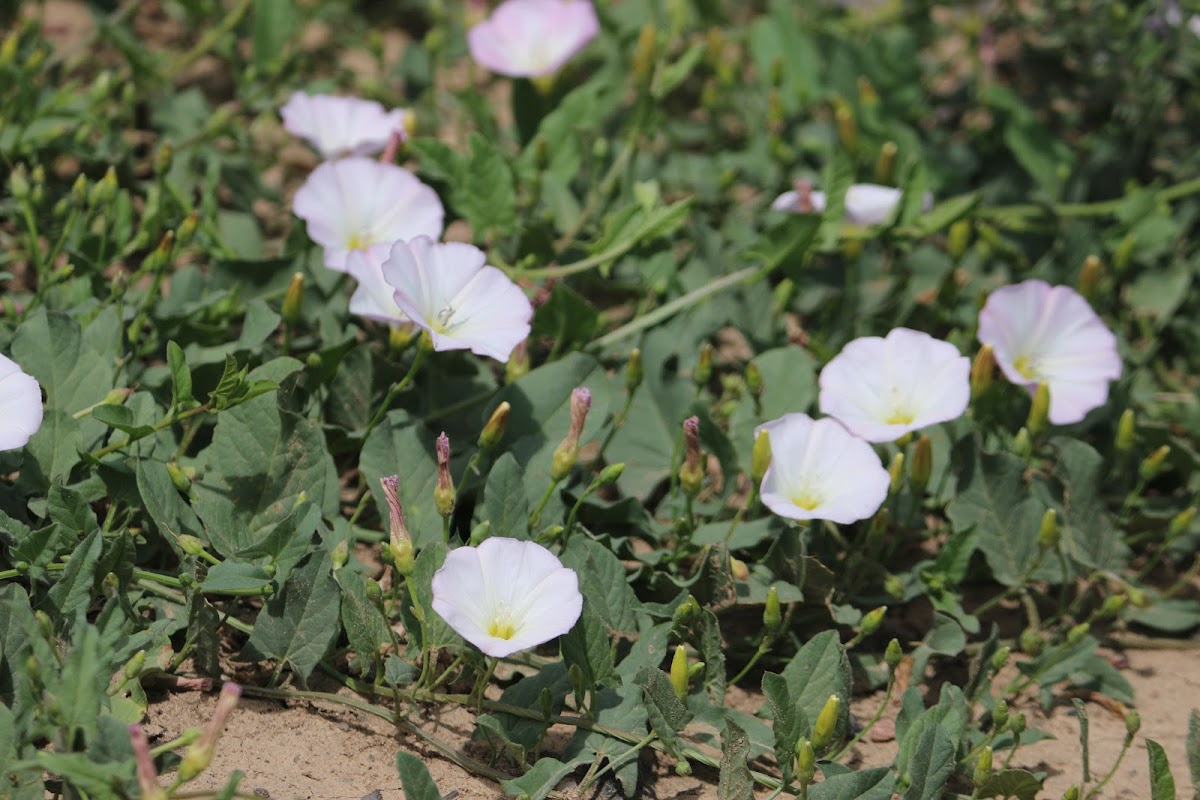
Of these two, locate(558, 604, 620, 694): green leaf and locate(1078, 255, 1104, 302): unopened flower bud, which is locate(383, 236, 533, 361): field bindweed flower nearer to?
locate(558, 604, 620, 694): green leaf

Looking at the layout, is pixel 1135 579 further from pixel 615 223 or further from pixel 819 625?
pixel 615 223

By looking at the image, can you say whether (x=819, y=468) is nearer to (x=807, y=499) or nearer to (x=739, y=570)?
(x=807, y=499)

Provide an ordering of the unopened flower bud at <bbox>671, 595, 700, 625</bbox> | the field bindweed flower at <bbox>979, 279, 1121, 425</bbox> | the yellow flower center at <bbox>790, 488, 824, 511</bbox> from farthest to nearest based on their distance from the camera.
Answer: the field bindweed flower at <bbox>979, 279, 1121, 425</bbox> → the yellow flower center at <bbox>790, 488, 824, 511</bbox> → the unopened flower bud at <bbox>671, 595, 700, 625</bbox>

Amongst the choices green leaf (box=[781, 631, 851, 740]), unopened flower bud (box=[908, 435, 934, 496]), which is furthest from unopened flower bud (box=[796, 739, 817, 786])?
unopened flower bud (box=[908, 435, 934, 496])

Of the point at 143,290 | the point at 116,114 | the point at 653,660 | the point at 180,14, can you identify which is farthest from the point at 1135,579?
the point at 180,14

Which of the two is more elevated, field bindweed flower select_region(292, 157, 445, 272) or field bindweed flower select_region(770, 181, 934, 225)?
field bindweed flower select_region(292, 157, 445, 272)

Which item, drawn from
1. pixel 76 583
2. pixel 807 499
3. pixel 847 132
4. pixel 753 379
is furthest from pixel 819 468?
pixel 76 583
